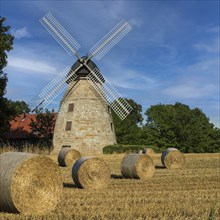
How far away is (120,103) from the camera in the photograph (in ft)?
106

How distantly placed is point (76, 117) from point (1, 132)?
9055 mm

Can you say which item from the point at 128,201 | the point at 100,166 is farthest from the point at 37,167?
the point at 100,166

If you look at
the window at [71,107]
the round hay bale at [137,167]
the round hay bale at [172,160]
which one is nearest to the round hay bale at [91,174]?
the round hay bale at [137,167]

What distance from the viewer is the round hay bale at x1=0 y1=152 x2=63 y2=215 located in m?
7.09

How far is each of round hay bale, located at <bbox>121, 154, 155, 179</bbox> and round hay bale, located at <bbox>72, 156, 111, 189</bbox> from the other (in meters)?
2.38

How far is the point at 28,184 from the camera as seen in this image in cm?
756

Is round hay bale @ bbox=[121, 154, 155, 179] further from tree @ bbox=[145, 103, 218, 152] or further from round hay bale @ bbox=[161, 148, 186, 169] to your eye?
tree @ bbox=[145, 103, 218, 152]

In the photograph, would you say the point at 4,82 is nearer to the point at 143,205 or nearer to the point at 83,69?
the point at 83,69

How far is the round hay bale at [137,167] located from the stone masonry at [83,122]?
53.2ft

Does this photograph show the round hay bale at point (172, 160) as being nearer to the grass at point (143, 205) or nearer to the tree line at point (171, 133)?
the grass at point (143, 205)

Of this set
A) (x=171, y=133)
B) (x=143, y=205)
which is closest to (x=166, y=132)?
(x=171, y=133)

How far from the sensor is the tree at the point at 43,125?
151 ft

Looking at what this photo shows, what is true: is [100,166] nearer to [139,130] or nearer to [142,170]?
[142,170]

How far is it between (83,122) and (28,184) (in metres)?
24.6
